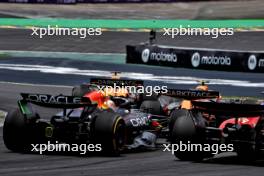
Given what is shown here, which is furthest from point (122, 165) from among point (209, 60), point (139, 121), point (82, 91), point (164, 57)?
point (164, 57)

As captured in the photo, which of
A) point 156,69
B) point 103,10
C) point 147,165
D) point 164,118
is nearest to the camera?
point 147,165

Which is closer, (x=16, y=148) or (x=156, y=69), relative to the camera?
(x=16, y=148)

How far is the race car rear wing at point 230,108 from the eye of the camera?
13781 mm

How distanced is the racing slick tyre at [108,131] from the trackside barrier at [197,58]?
48.3ft

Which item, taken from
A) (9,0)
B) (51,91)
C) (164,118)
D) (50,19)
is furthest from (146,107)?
(9,0)

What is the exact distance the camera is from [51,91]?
27578mm

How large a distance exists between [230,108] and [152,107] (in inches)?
200

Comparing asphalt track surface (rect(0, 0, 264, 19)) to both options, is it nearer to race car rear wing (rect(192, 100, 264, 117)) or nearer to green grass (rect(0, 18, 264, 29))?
green grass (rect(0, 18, 264, 29))

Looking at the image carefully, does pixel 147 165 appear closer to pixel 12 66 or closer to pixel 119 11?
pixel 12 66

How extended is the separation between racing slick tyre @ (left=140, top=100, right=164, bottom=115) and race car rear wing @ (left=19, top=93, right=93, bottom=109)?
12.9 ft

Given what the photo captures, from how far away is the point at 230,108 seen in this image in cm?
1393

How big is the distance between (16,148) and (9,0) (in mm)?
35645

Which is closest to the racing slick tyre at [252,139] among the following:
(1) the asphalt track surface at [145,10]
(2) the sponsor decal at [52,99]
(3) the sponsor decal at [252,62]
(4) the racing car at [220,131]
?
(4) the racing car at [220,131]

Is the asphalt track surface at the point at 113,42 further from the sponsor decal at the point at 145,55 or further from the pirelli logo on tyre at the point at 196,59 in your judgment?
the pirelli logo on tyre at the point at 196,59
